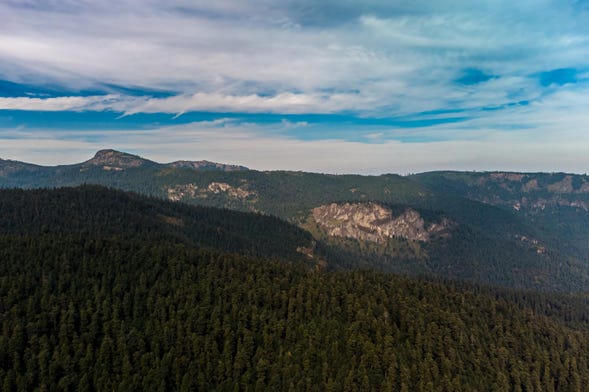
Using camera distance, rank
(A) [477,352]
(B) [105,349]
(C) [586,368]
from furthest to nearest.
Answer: (C) [586,368] < (A) [477,352] < (B) [105,349]

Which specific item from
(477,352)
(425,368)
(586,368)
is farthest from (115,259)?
(586,368)

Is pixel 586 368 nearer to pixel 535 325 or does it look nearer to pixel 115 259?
pixel 535 325

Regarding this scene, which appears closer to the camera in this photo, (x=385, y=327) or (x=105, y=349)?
(x=105, y=349)

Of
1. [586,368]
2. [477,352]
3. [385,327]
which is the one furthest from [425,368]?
[586,368]

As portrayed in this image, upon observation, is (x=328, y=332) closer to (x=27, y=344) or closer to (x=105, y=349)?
(x=105, y=349)

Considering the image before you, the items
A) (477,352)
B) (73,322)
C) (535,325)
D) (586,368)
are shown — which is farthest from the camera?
(535,325)

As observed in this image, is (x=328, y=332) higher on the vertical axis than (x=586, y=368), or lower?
higher

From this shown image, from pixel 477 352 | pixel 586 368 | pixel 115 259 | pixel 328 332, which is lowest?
pixel 586 368
